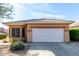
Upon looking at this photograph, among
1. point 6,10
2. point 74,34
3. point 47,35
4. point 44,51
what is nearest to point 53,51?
point 44,51

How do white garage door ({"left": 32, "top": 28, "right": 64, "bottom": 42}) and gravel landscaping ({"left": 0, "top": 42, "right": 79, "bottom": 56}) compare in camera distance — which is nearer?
gravel landscaping ({"left": 0, "top": 42, "right": 79, "bottom": 56})

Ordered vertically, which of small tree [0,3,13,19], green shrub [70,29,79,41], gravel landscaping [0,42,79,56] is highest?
small tree [0,3,13,19]

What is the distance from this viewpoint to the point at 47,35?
2105cm

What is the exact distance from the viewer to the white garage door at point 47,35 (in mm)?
20797

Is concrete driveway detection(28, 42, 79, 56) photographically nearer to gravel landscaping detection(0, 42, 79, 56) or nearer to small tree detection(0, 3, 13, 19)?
gravel landscaping detection(0, 42, 79, 56)

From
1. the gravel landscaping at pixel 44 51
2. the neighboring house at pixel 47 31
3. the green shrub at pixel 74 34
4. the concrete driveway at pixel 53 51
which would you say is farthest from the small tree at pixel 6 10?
the green shrub at pixel 74 34

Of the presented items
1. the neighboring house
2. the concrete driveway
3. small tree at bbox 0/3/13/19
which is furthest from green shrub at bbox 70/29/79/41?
small tree at bbox 0/3/13/19

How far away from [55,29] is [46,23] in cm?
116

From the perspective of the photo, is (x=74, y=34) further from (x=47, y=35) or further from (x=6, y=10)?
(x=6, y=10)

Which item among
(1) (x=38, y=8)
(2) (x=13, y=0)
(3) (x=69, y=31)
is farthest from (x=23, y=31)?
(2) (x=13, y=0)

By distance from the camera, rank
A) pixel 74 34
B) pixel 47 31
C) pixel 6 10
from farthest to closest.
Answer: pixel 74 34
pixel 47 31
pixel 6 10

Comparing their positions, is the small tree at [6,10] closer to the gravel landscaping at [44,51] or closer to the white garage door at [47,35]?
the white garage door at [47,35]

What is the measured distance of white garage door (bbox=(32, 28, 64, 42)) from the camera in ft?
68.2

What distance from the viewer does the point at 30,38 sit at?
20984mm
